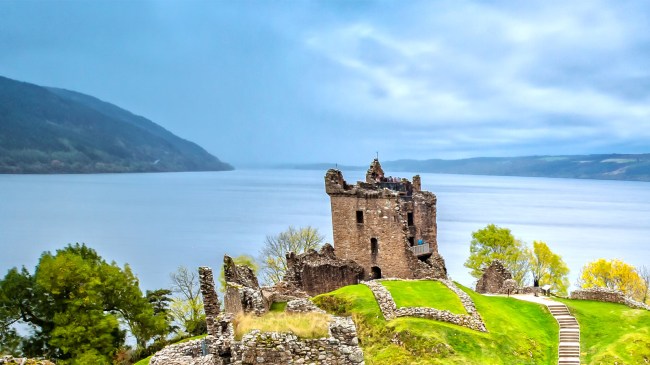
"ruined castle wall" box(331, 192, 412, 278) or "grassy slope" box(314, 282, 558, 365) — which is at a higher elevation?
"ruined castle wall" box(331, 192, 412, 278)

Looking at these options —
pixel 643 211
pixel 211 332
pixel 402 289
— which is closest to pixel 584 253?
pixel 402 289

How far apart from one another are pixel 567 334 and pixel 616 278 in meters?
34.8

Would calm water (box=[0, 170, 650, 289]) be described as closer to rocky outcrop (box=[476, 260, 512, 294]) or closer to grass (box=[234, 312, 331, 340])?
rocky outcrop (box=[476, 260, 512, 294])

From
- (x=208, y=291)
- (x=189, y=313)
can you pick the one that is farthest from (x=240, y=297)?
(x=189, y=313)

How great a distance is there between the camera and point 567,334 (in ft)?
89.6

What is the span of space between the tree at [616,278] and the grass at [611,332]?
88.2ft

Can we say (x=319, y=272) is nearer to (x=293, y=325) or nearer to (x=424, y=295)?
(x=424, y=295)

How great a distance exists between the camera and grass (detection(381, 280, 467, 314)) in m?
26.9

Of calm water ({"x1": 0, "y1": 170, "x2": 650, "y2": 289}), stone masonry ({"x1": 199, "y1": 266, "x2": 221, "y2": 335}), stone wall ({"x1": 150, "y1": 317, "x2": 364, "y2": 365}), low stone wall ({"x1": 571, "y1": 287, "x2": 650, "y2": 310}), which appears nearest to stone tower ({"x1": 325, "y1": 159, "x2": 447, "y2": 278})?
low stone wall ({"x1": 571, "y1": 287, "x2": 650, "y2": 310})

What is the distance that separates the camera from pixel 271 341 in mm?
12438

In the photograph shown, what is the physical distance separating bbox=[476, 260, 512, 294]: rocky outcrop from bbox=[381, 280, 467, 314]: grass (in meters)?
11.1

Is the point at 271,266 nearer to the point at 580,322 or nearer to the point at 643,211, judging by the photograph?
the point at 580,322

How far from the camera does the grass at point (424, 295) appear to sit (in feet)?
88.2

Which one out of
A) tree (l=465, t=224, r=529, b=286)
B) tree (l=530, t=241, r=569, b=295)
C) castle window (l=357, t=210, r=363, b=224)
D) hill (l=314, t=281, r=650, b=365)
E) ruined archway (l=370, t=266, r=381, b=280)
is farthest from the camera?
tree (l=530, t=241, r=569, b=295)
